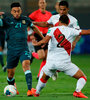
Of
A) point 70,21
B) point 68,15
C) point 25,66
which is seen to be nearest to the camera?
point 25,66

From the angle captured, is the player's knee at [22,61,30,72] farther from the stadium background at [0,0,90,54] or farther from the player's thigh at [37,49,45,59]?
the stadium background at [0,0,90,54]

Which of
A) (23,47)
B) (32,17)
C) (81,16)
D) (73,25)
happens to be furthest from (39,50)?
(81,16)

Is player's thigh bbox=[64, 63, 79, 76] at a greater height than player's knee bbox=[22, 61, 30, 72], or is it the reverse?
player's thigh bbox=[64, 63, 79, 76]

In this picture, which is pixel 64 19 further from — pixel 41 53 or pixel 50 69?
pixel 41 53

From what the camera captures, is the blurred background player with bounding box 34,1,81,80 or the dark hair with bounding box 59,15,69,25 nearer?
the dark hair with bounding box 59,15,69,25

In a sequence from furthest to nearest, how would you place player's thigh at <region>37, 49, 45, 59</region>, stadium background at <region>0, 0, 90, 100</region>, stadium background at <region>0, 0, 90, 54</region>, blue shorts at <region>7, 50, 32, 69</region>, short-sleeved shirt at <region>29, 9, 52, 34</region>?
stadium background at <region>0, 0, 90, 54</region>, short-sleeved shirt at <region>29, 9, 52, 34</region>, player's thigh at <region>37, 49, 45, 59</region>, stadium background at <region>0, 0, 90, 100</region>, blue shorts at <region>7, 50, 32, 69</region>

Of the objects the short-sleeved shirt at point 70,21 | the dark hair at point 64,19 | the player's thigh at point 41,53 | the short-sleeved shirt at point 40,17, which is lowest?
the player's thigh at point 41,53

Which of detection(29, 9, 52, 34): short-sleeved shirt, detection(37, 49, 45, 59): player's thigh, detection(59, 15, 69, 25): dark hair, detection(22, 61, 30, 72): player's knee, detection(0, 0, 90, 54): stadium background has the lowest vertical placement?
detection(0, 0, 90, 54): stadium background

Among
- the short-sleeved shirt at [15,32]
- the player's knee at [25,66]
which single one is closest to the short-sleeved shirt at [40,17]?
the short-sleeved shirt at [15,32]

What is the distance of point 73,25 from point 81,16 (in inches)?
574

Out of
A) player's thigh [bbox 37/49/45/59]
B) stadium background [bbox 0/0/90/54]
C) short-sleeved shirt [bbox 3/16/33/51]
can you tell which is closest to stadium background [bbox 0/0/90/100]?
stadium background [bbox 0/0/90/54]

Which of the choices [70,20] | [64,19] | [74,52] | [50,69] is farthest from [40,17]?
[74,52]

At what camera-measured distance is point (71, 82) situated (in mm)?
10391

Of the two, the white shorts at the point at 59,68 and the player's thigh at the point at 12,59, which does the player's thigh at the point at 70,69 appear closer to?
the white shorts at the point at 59,68
